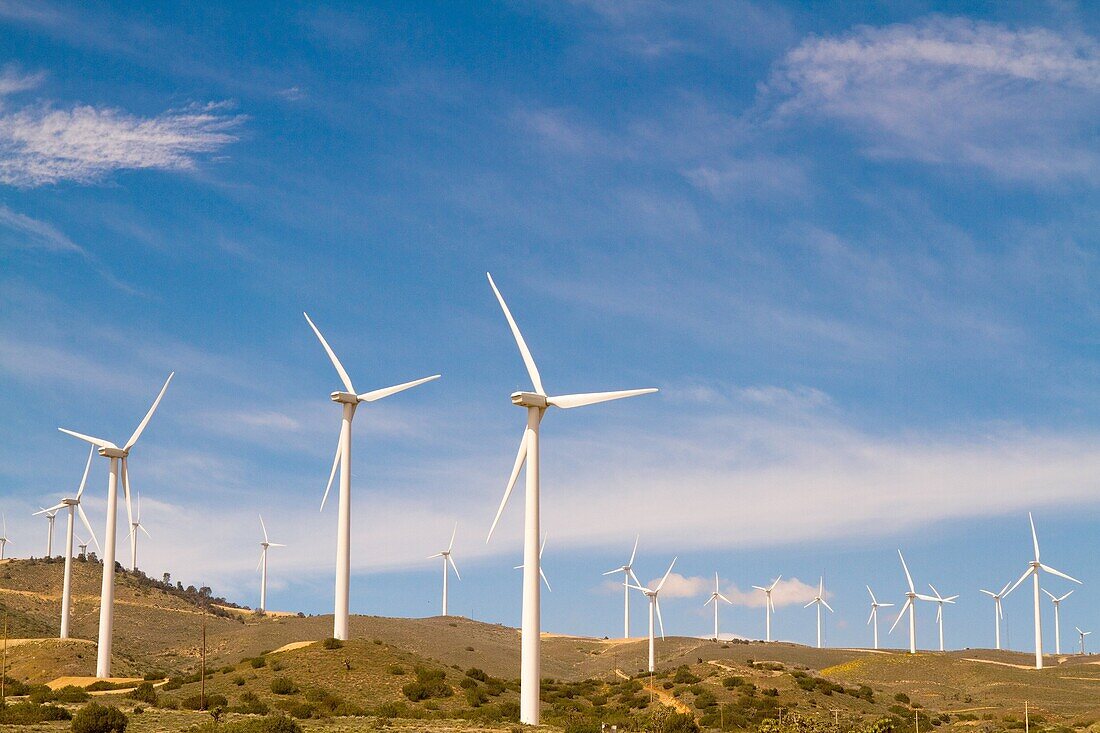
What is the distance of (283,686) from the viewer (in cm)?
7938

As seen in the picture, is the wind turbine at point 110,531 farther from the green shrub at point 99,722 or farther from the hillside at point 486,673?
the green shrub at point 99,722

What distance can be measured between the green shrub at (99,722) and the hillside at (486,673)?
9412 millimetres

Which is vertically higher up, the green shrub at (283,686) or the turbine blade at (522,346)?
the turbine blade at (522,346)

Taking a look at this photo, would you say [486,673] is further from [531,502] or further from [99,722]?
[99,722]

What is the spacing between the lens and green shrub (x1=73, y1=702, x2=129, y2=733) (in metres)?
51.0

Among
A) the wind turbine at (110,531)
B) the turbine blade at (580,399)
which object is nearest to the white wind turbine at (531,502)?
the turbine blade at (580,399)

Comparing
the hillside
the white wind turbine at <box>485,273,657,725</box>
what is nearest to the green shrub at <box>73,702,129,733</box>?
the hillside

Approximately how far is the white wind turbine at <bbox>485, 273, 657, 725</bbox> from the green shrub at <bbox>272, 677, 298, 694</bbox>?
20517 mm

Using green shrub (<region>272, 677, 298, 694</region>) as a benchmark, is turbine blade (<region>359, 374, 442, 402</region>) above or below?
above

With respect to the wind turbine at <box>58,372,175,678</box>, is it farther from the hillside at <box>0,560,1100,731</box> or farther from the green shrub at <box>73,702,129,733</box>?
the green shrub at <box>73,702,129,733</box>

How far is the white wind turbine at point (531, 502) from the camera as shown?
63781 millimetres

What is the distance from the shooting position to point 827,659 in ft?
509

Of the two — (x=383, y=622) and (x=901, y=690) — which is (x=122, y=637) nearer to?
(x=383, y=622)

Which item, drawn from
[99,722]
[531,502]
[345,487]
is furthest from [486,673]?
[99,722]
